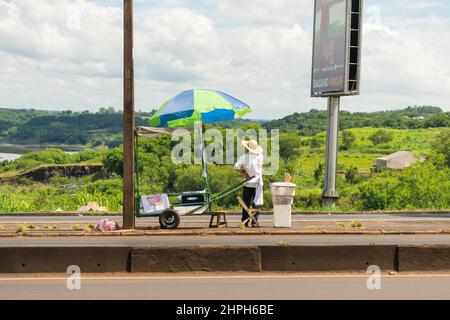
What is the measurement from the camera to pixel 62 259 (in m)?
12.0

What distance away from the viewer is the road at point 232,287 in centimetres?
1000

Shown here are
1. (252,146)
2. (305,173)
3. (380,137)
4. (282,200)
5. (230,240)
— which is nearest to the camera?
(230,240)

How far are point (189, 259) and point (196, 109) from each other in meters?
5.42

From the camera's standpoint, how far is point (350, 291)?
10367mm

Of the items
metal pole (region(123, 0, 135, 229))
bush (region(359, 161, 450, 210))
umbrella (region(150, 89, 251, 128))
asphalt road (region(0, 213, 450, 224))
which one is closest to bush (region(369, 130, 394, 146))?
bush (region(359, 161, 450, 210))

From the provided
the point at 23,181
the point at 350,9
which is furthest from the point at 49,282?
the point at 23,181

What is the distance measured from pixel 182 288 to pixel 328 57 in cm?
2491

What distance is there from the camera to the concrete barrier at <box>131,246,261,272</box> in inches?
472

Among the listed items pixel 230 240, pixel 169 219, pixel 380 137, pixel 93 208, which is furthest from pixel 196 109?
pixel 380 137

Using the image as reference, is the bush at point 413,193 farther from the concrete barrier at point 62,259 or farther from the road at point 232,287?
the concrete barrier at point 62,259

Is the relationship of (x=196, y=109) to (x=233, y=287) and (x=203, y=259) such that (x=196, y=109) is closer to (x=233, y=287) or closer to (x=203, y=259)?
(x=203, y=259)

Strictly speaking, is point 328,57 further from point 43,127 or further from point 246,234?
point 43,127

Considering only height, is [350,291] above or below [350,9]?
below

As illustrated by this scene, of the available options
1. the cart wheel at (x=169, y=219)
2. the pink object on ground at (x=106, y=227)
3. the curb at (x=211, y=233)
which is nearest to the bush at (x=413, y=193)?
the curb at (x=211, y=233)
